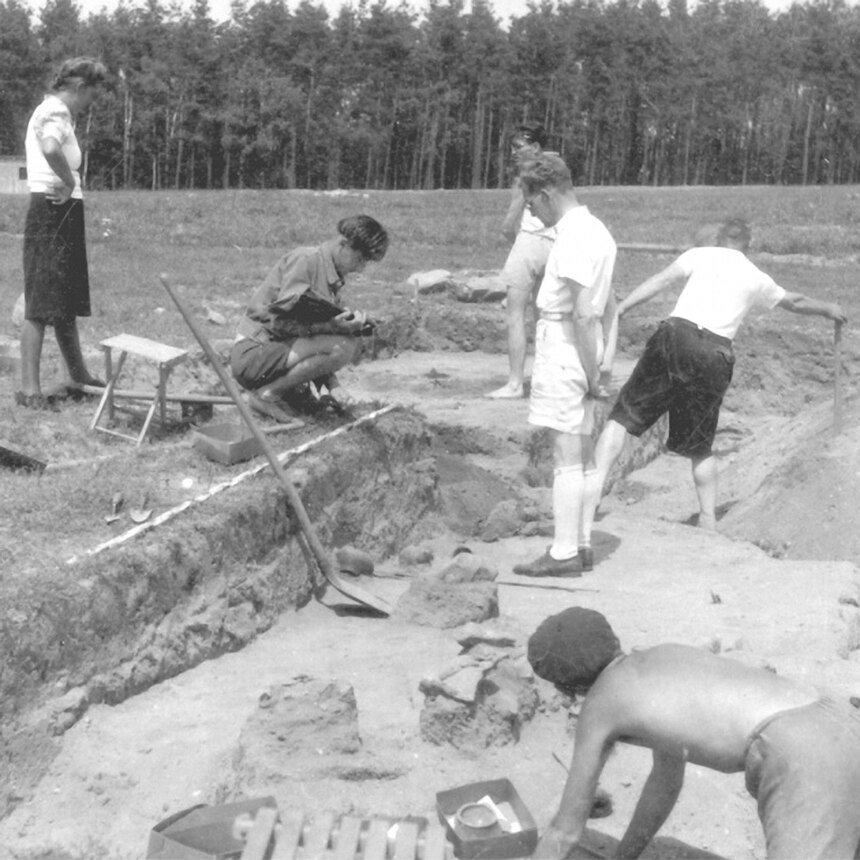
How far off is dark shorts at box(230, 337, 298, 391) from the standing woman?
0.87m

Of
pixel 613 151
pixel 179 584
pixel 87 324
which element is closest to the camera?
pixel 179 584

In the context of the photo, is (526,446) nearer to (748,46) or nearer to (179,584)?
(179,584)

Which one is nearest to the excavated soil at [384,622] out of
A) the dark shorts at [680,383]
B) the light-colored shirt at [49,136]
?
the dark shorts at [680,383]

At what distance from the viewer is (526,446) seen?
27.1 feet

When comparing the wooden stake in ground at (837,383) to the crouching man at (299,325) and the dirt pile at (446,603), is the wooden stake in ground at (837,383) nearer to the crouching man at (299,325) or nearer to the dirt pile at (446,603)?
the crouching man at (299,325)

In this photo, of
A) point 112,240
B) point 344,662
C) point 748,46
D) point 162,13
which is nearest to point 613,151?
point 748,46

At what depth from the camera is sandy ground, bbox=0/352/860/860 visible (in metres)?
4.05

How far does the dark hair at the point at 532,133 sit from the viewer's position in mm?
7698

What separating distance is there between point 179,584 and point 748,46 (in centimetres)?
6796

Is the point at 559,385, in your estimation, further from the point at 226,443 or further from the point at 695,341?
the point at 226,443

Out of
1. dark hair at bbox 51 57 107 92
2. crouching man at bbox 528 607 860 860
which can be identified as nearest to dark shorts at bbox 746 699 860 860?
crouching man at bbox 528 607 860 860

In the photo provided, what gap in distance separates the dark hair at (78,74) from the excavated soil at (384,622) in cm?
223

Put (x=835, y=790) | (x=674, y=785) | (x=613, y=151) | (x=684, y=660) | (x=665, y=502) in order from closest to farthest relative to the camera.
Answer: (x=835, y=790)
(x=684, y=660)
(x=674, y=785)
(x=665, y=502)
(x=613, y=151)

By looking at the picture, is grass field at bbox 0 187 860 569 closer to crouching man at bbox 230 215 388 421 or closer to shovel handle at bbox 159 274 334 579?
shovel handle at bbox 159 274 334 579
